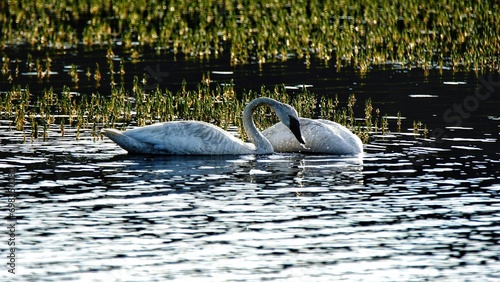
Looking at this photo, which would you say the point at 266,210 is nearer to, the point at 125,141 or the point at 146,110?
the point at 125,141

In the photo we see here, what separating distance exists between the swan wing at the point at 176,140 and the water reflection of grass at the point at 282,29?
1031 cm

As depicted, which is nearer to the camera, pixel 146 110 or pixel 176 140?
pixel 176 140

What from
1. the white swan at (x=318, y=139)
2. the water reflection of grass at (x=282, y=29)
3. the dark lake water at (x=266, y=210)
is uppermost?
the water reflection of grass at (x=282, y=29)

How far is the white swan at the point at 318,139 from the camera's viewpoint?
1983 centimetres

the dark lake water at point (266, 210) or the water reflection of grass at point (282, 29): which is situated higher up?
the water reflection of grass at point (282, 29)

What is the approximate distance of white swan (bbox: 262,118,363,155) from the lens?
19828mm

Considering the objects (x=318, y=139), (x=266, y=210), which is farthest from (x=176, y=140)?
(x=266, y=210)

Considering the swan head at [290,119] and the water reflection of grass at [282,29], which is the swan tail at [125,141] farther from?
the water reflection of grass at [282,29]

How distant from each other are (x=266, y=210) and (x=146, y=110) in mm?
8581

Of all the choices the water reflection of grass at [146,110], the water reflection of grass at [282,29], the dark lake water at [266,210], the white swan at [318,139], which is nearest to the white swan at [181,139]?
the dark lake water at [266,210]

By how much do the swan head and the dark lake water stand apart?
41 centimetres

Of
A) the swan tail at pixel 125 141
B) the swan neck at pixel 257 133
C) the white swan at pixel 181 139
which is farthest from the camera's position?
the swan neck at pixel 257 133

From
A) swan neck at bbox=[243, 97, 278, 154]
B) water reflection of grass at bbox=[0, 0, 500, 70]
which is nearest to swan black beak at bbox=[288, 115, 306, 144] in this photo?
swan neck at bbox=[243, 97, 278, 154]

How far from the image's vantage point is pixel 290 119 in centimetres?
1997
